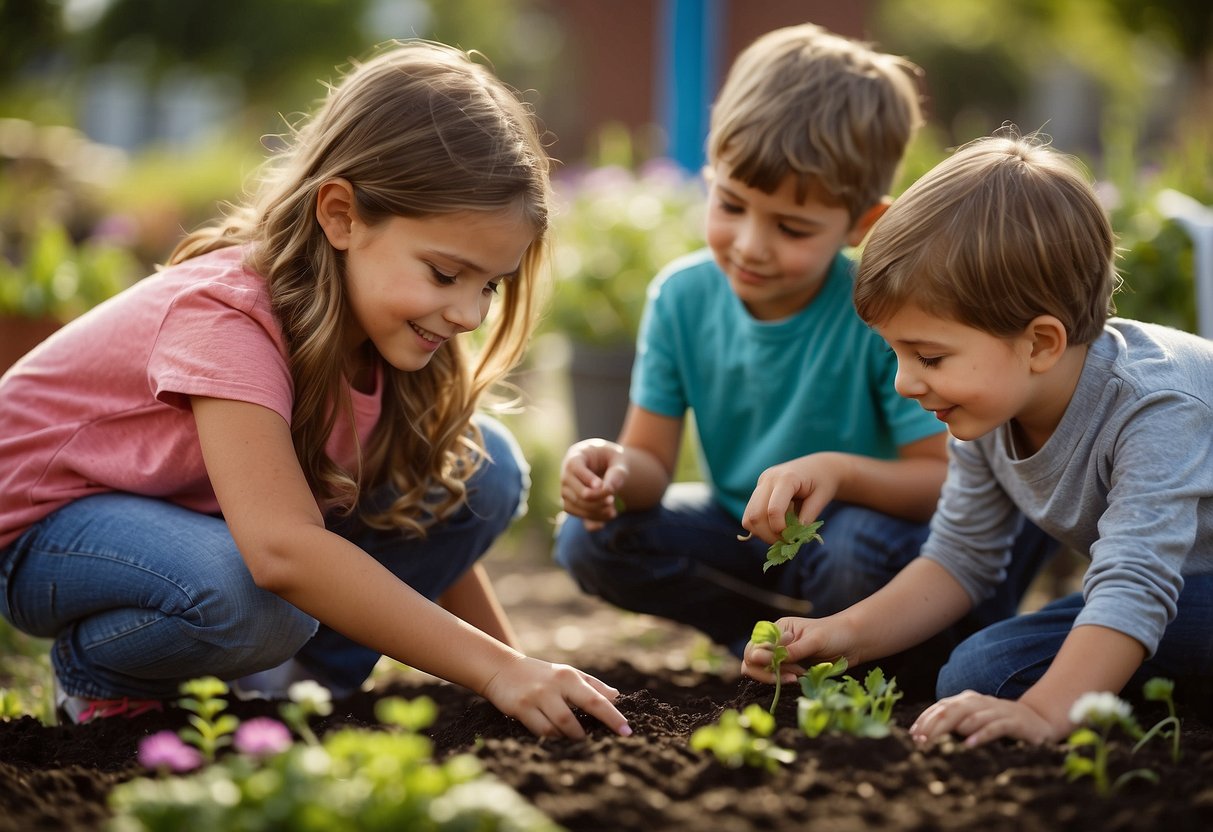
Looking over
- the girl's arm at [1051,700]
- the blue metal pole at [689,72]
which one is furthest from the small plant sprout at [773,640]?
the blue metal pole at [689,72]

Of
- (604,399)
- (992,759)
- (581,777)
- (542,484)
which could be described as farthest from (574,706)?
(542,484)

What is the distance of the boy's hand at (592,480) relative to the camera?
2.46 meters

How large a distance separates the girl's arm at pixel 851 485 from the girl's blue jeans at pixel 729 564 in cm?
4

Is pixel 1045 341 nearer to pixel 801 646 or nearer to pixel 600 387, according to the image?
pixel 801 646

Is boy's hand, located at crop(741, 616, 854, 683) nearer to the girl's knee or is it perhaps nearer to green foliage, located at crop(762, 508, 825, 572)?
green foliage, located at crop(762, 508, 825, 572)

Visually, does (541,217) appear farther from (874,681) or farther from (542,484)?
(542,484)

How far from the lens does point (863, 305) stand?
82.3 inches

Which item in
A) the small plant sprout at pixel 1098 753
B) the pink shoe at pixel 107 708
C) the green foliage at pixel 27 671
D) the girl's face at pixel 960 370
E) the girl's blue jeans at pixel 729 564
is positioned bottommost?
the green foliage at pixel 27 671

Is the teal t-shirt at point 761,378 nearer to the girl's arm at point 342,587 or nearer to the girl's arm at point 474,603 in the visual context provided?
the girl's arm at point 474,603

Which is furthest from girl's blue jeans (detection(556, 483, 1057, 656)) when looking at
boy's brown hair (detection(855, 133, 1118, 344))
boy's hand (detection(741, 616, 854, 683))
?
boy's brown hair (detection(855, 133, 1118, 344))

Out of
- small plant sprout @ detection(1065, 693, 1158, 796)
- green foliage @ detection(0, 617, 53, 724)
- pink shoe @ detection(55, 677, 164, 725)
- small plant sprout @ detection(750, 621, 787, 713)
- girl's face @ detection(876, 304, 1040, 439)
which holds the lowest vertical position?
green foliage @ detection(0, 617, 53, 724)

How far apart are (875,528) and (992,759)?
91 centimetres

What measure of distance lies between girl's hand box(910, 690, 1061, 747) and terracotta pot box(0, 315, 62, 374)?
326cm

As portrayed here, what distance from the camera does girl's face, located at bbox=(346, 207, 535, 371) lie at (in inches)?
84.4
